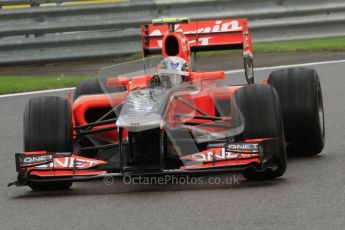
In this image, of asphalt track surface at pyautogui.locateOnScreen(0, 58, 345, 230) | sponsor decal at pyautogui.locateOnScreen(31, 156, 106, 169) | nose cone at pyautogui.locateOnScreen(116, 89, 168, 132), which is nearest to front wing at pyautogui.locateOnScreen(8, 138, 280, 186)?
sponsor decal at pyautogui.locateOnScreen(31, 156, 106, 169)

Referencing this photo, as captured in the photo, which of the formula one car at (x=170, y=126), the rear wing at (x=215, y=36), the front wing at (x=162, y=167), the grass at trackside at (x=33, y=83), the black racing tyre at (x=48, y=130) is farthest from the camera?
the grass at trackside at (x=33, y=83)

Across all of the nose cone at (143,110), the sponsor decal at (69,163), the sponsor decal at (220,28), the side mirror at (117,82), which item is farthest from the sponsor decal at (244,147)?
the sponsor decal at (220,28)

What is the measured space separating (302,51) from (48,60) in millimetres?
4024

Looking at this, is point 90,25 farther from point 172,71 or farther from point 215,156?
point 215,156

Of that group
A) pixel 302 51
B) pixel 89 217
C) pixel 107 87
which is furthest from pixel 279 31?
pixel 89 217

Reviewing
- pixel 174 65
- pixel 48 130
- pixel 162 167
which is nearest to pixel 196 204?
pixel 162 167

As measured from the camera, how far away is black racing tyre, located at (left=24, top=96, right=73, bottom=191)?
330 inches

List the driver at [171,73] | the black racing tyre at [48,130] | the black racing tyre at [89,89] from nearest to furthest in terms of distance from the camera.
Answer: the black racing tyre at [48,130] → the driver at [171,73] → the black racing tyre at [89,89]

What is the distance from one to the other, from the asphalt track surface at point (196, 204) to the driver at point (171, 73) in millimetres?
950

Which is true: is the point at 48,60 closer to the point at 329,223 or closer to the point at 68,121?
the point at 68,121

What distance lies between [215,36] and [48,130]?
2858 millimetres

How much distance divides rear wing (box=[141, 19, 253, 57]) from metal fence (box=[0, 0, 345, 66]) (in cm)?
614

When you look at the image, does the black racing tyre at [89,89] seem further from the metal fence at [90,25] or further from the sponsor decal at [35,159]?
the metal fence at [90,25]

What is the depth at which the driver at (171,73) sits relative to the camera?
9086 mm
